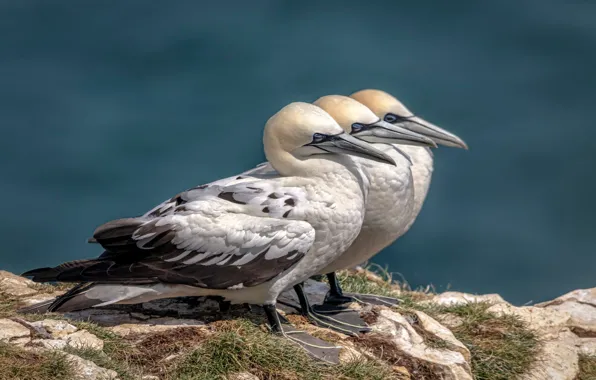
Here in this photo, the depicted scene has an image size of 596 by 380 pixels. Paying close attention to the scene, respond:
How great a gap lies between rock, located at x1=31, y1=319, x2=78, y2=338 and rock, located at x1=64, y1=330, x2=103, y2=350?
53 mm

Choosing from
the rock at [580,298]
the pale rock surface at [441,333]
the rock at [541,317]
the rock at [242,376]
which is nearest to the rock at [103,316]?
the rock at [242,376]

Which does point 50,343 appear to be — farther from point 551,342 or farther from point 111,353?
point 551,342

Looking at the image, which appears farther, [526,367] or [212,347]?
[526,367]

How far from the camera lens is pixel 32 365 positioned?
21.2ft

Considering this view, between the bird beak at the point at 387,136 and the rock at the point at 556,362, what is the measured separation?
6.71 ft

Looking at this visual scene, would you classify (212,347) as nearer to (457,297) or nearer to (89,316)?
(89,316)

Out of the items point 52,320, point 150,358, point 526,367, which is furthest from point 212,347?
point 526,367

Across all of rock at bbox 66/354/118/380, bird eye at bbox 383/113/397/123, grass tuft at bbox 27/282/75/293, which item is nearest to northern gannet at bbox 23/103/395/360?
rock at bbox 66/354/118/380

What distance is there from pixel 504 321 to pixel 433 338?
1225mm

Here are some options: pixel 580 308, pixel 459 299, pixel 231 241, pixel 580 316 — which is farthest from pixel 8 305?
pixel 580 308

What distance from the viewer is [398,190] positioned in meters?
8.66

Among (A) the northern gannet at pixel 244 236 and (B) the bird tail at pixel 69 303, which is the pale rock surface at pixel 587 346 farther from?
(B) the bird tail at pixel 69 303

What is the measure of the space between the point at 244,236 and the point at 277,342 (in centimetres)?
79

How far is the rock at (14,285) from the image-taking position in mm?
8500
